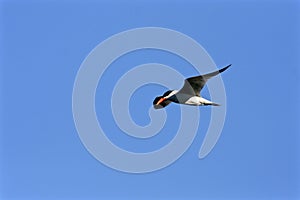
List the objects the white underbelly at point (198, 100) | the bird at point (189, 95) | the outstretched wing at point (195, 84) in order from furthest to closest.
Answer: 1. the white underbelly at point (198, 100)
2. the bird at point (189, 95)
3. the outstretched wing at point (195, 84)

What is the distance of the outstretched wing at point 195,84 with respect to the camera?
116 ft

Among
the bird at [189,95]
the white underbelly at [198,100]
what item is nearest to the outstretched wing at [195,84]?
the bird at [189,95]

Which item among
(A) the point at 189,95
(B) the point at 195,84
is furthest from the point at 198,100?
(B) the point at 195,84

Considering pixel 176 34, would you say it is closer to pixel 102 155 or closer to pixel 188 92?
pixel 188 92

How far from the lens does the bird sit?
117 feet

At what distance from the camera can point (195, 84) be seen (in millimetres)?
36188

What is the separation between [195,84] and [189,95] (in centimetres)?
66

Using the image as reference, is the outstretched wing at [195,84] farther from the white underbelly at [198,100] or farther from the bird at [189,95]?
the white underbelly at [198,100]

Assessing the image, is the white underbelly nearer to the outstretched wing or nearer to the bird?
the bird

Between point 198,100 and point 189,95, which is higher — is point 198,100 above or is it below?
below

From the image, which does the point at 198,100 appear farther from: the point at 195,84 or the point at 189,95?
the point at 195,84

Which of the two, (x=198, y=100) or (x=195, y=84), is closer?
(x=195, y=84)

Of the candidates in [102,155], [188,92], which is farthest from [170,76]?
[102,155]

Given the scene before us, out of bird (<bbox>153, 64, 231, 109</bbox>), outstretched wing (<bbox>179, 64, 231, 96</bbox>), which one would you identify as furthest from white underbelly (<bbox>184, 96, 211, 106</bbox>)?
outstretched wing (<bbox>179, 64, 231, 96</bbox>)
